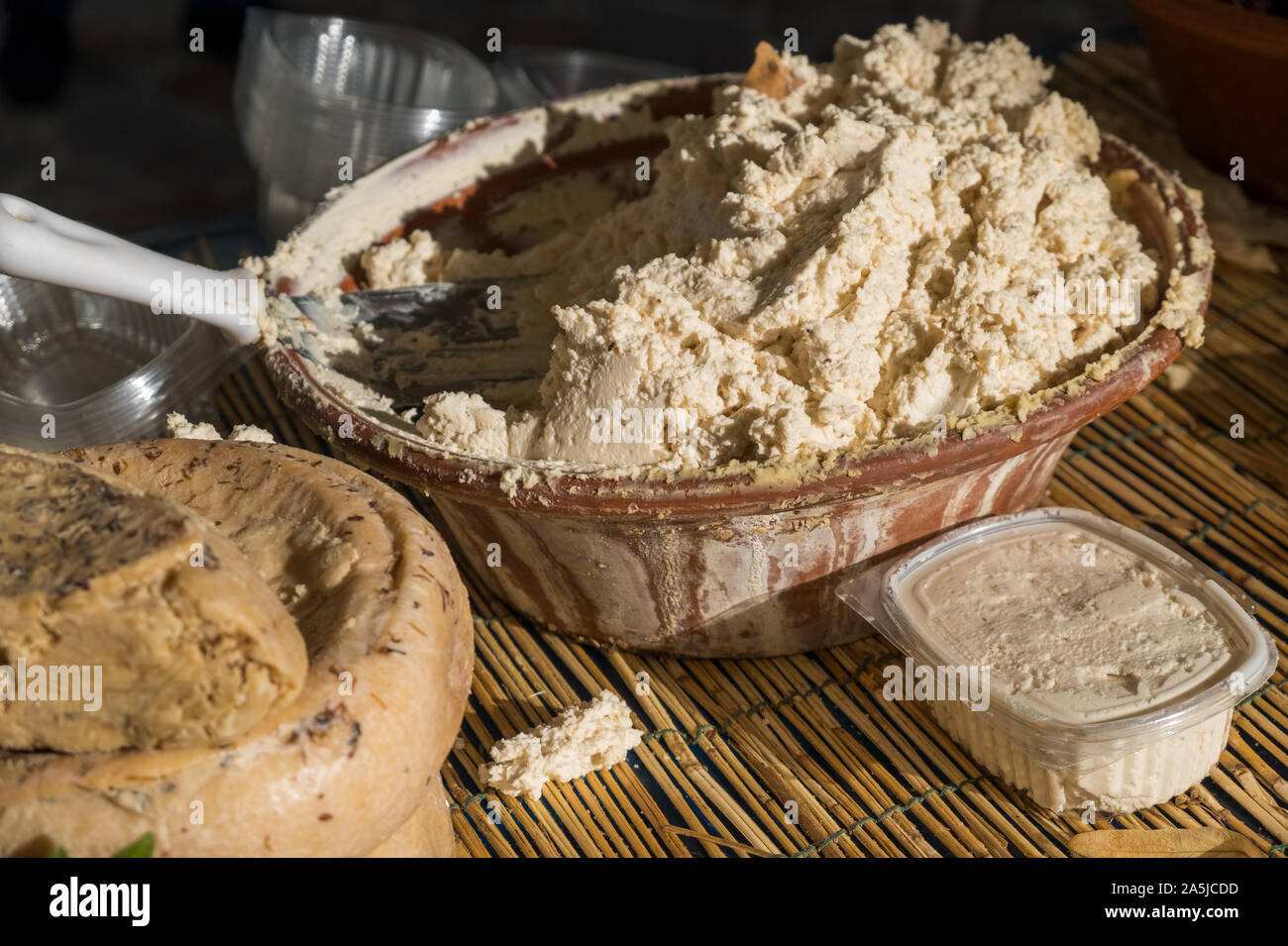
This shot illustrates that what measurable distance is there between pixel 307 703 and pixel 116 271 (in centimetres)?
51

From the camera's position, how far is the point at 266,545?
0.93 meters

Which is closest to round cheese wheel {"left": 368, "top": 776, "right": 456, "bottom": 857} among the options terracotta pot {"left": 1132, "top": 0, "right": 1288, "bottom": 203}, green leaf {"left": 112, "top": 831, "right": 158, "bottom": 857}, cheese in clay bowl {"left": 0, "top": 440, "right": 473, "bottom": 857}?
cheese in clay bowl {"left": 0, "top": 440, "right": 473, "bottom": 857}

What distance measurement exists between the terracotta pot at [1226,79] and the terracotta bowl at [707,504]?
0.88 ft

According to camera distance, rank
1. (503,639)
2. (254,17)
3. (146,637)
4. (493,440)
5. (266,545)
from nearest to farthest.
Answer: (146,637), (266,545), (493,440), (503,639), (254,17)

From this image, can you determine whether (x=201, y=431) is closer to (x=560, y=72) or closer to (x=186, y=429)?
(x=186, y=429)

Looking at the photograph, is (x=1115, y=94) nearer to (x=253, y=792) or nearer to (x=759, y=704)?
(x=759, y=704)

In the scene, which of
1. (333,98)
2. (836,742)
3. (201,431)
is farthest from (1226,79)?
(201,431)

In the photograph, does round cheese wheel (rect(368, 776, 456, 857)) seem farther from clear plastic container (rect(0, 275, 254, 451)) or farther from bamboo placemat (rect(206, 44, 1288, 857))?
clear plastic container (rect(0, 275, 254, 451))

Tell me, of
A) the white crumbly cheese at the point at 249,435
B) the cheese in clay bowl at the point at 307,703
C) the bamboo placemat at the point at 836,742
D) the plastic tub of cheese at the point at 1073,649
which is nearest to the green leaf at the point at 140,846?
the cheese in clay bowl at the point at 307,703

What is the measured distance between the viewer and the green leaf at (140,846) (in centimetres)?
76

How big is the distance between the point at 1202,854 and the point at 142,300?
1.05m

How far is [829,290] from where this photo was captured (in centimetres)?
109

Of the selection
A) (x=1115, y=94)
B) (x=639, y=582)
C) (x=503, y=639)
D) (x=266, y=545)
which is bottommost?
(x=503, y=639)
